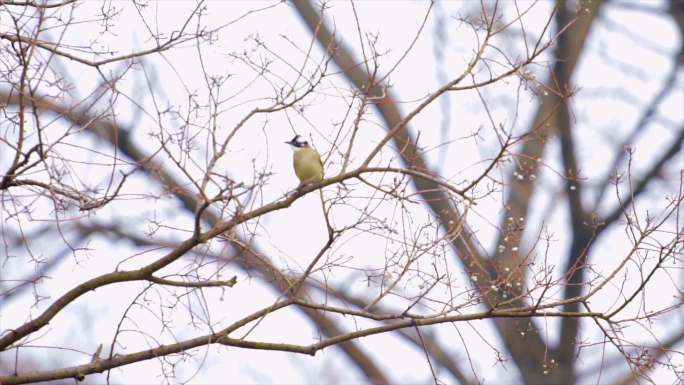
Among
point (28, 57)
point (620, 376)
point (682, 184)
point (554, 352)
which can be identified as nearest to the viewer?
point (28, 57)

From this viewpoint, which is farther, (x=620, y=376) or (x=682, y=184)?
(x=620, y=376)

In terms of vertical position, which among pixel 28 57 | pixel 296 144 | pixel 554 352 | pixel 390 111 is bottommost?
pixel 28 57

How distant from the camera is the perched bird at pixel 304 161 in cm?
649

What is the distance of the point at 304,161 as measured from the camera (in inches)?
262

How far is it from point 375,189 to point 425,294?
1.57ft

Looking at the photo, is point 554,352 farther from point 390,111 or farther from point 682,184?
point 682,184

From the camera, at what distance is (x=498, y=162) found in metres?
4.34

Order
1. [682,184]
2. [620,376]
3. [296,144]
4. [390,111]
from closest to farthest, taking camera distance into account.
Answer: [682,184]
[296,144]
[390,111]
[620,376]

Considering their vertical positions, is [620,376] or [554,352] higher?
[554,352]

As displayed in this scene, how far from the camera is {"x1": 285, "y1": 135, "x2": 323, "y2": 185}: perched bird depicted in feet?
21.3

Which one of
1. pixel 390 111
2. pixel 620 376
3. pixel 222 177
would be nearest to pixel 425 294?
pixel 222 177

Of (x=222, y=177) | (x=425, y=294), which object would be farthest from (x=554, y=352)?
(x=222, y=177)

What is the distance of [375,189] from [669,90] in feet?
26.0

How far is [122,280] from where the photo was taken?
4.47 meters
